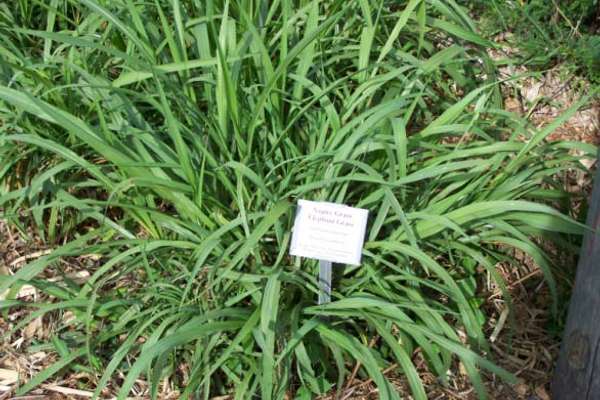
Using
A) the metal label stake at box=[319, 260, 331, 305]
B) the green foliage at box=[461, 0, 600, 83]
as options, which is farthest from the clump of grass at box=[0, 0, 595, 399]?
the green foliage at box=[461, 0, 600, 83]

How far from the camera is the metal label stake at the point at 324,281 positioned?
5.42ft

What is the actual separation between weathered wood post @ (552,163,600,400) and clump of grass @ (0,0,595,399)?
0.08 m

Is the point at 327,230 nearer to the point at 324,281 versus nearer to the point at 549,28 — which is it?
the point at 324,281

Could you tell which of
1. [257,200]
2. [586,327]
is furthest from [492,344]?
[257,200]

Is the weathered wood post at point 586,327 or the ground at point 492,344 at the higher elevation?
the weathered wood post at point 586,327

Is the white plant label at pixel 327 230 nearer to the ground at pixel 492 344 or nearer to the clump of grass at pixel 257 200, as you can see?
the clump of grass at pixel 257 200

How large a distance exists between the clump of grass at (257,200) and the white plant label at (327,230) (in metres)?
0.06

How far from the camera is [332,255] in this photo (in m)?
1.62

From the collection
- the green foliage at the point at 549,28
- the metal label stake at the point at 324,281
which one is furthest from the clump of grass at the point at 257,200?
the green foliage at the point at 549,28

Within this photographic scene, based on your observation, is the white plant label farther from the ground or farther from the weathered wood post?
the weathered wood post

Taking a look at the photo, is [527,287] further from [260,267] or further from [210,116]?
[210,116]

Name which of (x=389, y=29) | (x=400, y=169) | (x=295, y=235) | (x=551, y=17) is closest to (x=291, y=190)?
(x=295, y=235)

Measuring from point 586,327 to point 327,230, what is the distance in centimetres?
61

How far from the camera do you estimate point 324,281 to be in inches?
65.5
